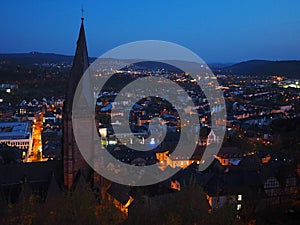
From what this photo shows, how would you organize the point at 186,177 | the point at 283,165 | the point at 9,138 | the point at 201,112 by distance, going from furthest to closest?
1. the point at 201,112
2. the point at 9,138
3. the point at 283,165
4. the point at 186,177

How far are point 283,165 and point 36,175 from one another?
1857 centimetres

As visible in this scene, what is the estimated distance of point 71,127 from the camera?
18.3 m

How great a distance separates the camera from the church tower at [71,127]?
709 inches

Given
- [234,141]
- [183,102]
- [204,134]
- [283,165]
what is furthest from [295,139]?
[183,102]

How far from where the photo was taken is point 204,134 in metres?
48.1

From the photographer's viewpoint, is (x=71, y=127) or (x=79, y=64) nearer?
(x=79, y=64)

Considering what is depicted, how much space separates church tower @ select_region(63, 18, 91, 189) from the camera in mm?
18016

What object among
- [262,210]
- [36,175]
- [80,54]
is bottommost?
[262,210]

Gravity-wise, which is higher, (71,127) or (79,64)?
(79,64)

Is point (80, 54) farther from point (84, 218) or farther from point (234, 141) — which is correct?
point (234, 141)

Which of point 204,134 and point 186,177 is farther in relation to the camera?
point 204,134

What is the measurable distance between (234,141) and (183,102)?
46.3 metres

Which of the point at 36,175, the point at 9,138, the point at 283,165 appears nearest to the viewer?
the point at 36,175

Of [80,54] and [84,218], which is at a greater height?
[80,54]
